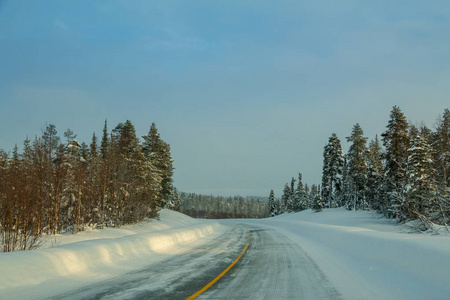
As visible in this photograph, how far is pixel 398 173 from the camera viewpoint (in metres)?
33.7

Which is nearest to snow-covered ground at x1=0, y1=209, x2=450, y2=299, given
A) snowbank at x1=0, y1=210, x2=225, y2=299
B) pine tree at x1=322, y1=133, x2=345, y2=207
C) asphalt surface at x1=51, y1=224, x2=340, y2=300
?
snowbank at x1=0, y1=210, x2=225, y2=299

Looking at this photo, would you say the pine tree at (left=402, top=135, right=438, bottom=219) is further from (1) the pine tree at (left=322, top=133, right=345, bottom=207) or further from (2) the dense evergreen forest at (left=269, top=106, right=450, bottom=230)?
(1) the pine tree at (left=322, top=133, right=345, bottom=207)

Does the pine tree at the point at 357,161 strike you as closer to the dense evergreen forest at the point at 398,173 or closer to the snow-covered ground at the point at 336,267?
the dense evergreen forest at the point at 398,173

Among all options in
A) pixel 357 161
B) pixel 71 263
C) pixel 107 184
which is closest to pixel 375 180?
pixel 357 161

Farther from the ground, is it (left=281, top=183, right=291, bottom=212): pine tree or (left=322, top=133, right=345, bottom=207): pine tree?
(left=322, top=133, right=345, bottom=207): pine tree

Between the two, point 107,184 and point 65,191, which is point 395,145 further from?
point 65,191

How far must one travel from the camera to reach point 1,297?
6.41 meters

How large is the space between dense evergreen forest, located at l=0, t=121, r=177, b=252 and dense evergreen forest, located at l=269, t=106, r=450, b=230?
1836 cm

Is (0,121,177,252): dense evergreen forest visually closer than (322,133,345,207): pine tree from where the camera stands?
Yes

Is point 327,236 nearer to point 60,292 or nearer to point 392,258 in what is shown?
point 392,258

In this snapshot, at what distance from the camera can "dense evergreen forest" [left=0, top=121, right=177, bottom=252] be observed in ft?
44.9

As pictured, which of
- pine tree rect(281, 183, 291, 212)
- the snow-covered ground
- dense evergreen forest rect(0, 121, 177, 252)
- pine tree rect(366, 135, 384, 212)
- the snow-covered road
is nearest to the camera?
the snow-covered road

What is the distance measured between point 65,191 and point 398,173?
32.7 meters

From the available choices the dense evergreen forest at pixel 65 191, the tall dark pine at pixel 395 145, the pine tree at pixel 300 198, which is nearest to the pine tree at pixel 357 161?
the tall dark pine at pixel 395 145
